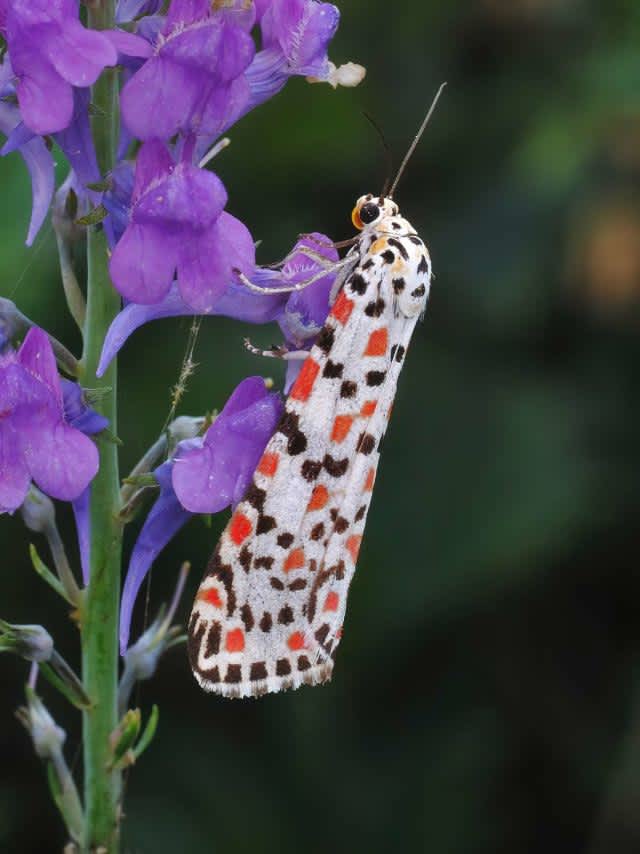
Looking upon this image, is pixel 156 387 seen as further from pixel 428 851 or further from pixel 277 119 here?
pixel 428 851

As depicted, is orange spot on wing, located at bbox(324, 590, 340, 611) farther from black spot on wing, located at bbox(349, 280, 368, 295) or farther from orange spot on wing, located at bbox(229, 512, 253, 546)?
black spot on wing, located at bbox(349, 280, 368, 295)

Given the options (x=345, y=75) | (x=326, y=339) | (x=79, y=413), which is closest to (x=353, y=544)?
(x=326, y=339)

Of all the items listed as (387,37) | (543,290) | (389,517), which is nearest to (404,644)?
(389,517)

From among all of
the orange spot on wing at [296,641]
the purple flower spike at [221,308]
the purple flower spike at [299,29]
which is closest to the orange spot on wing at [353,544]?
the orange spot on wing at [296,641]

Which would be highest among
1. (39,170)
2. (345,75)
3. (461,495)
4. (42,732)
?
(345,75)

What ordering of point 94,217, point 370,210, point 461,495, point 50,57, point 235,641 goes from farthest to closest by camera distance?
1. point 461,495
2. point 370,210
3. point 235,641
4. point 94,217
5. point 50,57

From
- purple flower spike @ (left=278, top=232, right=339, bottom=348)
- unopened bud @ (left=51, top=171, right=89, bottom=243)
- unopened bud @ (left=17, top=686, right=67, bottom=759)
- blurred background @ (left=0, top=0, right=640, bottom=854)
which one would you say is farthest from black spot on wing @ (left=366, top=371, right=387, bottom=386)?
blurred background @ (left=0, top=0, right=640, bottom=854)

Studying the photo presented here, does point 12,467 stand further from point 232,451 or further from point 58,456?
point 232,451
